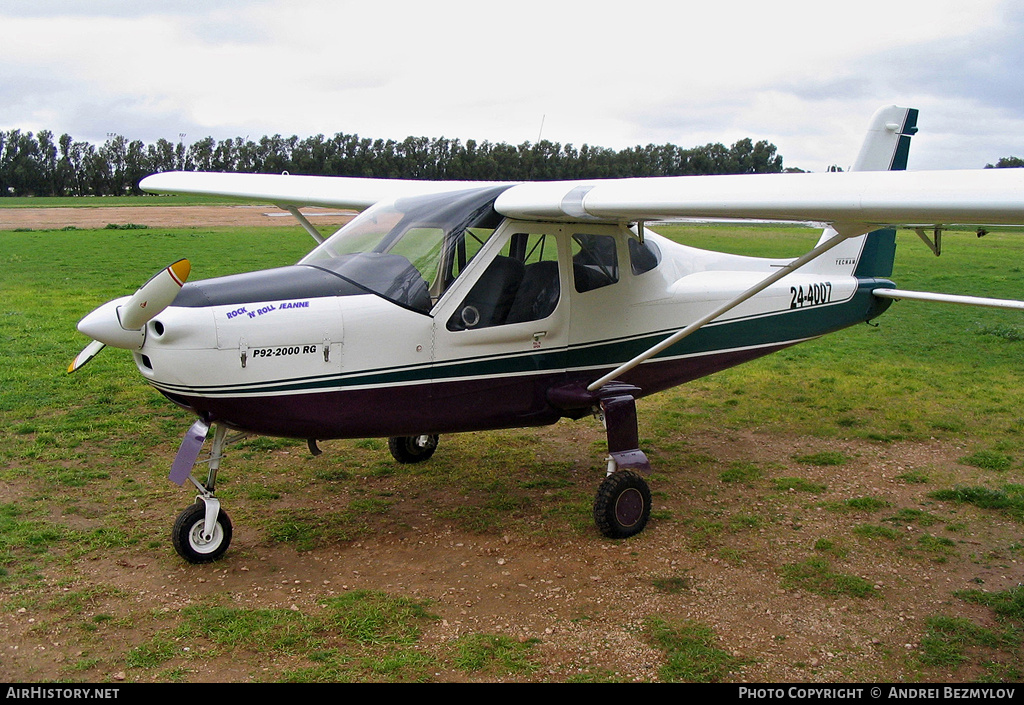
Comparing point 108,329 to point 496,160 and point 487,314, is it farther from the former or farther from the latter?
point 496,160

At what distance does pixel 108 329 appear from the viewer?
4.50 m

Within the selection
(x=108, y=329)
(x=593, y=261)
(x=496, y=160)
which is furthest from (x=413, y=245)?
(x=496, y=160)

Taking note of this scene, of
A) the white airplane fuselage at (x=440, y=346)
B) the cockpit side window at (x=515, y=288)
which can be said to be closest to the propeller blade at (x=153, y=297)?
the white airplane fuselage at (x=440, y=346)

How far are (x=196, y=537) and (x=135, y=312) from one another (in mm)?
1601

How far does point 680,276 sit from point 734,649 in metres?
3.44

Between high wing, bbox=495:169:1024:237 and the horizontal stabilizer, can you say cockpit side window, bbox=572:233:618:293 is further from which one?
the horizontal stabilizer

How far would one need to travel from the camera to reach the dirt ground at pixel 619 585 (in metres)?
4.18

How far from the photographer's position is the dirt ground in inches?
164

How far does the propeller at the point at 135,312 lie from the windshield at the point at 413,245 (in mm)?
1120

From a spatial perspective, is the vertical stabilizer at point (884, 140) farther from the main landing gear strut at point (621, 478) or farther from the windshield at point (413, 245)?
the windshield at point (413, 245)

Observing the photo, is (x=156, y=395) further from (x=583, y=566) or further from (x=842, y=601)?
(x=842, y=601)

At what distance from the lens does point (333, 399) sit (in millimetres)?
5102

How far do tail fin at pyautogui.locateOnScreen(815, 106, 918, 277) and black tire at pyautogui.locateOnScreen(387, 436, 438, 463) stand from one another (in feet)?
14.7

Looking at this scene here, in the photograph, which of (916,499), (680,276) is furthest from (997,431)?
(680,276)
